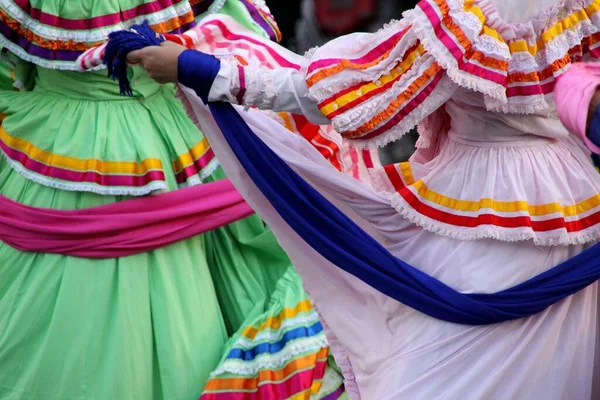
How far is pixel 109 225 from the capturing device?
373 centimetres

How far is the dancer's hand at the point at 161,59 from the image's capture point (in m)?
2.91

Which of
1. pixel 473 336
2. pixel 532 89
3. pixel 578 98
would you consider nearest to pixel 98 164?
pixel 473 336

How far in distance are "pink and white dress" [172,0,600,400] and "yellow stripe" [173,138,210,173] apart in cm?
98

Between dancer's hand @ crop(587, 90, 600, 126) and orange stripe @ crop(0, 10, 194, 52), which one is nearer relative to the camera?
dancer's hand @ crop(587, 90, 600, 126)

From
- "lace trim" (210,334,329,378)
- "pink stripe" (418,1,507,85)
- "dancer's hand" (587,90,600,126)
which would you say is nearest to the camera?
"dancer's hand" (587,90,600,126)

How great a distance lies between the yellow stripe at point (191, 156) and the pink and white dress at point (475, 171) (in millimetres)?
976

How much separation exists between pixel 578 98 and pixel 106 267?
188 centimetres

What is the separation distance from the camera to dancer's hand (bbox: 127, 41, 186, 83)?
2.91 metres

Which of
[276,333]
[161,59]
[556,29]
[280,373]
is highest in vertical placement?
[161,59]

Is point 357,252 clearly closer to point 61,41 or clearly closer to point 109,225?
point 109,225

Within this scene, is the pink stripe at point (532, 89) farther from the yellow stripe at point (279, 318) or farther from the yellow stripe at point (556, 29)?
the yellow stripe at point (279, 318)

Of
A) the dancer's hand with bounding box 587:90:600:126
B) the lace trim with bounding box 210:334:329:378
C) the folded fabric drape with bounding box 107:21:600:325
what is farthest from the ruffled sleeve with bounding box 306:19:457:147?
the lace trim with bounding box 210:334:329:378

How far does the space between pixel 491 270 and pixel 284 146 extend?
2.08 feet

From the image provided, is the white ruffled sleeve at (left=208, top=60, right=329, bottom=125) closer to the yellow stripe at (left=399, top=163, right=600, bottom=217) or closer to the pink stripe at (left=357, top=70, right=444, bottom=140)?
the pink stripe at (left=357, top=70, right=444, bottom=140)
